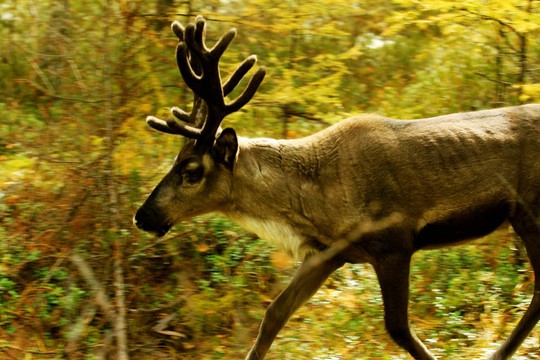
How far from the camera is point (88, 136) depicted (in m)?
7.72

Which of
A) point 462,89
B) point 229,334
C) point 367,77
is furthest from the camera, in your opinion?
point 367,77

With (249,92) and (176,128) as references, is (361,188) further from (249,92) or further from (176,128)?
(176,128)

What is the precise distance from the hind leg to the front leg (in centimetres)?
152

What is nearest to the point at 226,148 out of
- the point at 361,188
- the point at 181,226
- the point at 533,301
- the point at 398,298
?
the point at 361,188

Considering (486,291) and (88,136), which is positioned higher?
(88,136)

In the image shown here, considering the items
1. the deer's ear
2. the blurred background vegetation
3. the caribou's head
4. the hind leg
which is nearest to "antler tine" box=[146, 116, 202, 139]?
the caribou's head

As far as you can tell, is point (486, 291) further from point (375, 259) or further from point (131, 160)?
point (131, 160)

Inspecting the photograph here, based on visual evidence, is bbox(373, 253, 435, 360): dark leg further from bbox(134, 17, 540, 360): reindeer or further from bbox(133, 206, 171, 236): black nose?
bbox(133, 206, 171, 236): black nose

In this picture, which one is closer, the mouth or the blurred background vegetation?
the mouth

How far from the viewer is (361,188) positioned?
5758 millimetres

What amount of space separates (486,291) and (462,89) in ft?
10.6

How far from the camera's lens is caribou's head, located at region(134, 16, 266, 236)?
584 cm

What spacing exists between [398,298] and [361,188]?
3.07 ft

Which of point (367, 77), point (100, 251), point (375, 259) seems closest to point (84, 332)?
point (100, 251)
